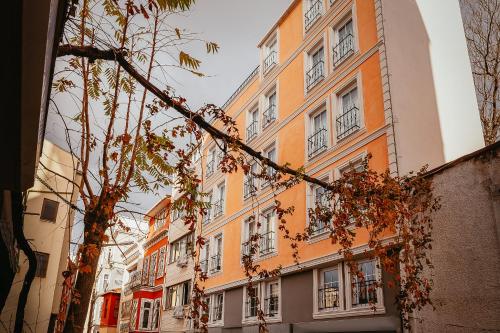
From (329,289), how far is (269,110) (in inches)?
437

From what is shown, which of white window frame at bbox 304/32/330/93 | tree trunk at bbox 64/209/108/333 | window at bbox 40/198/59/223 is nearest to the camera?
tree trunk at bbox 64/209/108/333

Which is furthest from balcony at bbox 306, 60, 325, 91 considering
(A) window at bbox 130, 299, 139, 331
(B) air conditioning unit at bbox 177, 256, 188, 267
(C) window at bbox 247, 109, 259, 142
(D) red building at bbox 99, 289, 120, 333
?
(D) red building at bbox 99, 289, 120, 333

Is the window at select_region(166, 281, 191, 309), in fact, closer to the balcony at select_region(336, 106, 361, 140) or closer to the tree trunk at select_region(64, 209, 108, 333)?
the balcony at select_region(336, 106, 361, 140)

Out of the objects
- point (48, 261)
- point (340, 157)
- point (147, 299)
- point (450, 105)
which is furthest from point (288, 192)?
point (147, 299)

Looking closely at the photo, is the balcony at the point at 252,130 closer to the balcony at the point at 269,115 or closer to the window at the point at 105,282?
the balcony at the point at 269,115

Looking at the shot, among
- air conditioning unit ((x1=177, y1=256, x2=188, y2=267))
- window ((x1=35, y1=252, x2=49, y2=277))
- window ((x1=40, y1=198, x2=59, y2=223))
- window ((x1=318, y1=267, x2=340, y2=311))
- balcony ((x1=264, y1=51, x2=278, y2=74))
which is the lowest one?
window ((x1=318, y1=267, x2=340, y2=311))

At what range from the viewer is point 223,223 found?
25.7 m

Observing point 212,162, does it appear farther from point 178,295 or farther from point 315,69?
point 315,69

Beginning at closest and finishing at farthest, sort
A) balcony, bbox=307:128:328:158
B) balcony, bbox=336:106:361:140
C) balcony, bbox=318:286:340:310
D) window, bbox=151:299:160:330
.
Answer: balcony, bbox=318:286:340:310 < balcony, bbox=336:106:361:140 < balcony, bbox=307:128:328:158 < window, bbox=151:299:160:330

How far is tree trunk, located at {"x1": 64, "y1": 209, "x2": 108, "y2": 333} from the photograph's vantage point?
4383mm

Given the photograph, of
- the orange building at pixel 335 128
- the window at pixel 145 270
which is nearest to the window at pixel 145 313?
the window at pixel 145 270

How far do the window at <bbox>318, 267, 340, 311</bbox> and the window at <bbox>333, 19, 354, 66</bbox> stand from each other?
334 inches

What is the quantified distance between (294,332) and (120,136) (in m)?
13.2

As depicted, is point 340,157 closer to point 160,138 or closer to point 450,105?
point 450,105
